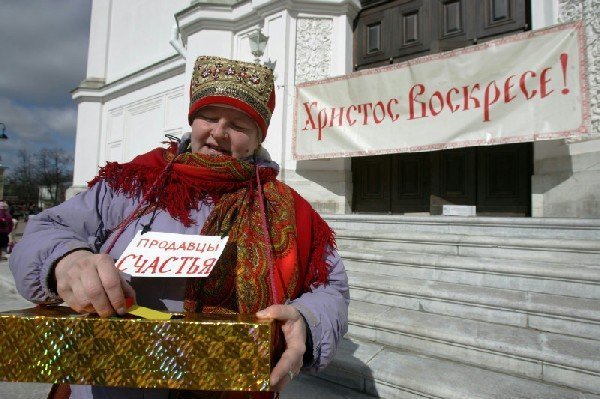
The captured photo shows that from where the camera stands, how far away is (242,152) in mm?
1153

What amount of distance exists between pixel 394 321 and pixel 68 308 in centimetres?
237

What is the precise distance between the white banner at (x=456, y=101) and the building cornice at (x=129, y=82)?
4.80m

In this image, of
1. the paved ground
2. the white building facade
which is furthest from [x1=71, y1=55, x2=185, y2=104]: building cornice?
the paved ground

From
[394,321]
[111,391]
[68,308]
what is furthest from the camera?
[394,321]

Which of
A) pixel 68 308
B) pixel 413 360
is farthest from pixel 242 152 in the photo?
pixel 413 360

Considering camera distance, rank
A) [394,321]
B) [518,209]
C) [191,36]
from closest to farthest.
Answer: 1. [394,321]
2. [518,209]
3. [191,36]

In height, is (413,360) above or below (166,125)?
below

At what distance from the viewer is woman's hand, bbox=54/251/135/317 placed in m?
0.69

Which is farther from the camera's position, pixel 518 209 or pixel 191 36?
pixel 191 36

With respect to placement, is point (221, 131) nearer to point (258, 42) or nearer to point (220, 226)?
point (220, 226)

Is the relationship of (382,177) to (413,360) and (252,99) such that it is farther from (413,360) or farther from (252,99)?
Result: (252,99)

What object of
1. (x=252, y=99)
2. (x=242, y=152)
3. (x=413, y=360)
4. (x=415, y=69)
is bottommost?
(x=413, y=360)

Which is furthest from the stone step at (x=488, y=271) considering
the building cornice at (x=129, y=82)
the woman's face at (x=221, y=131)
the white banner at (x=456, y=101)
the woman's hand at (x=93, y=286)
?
the building cornice at (x=129, y=82)

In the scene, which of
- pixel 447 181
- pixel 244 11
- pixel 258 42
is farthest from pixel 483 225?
pixel 244 11
